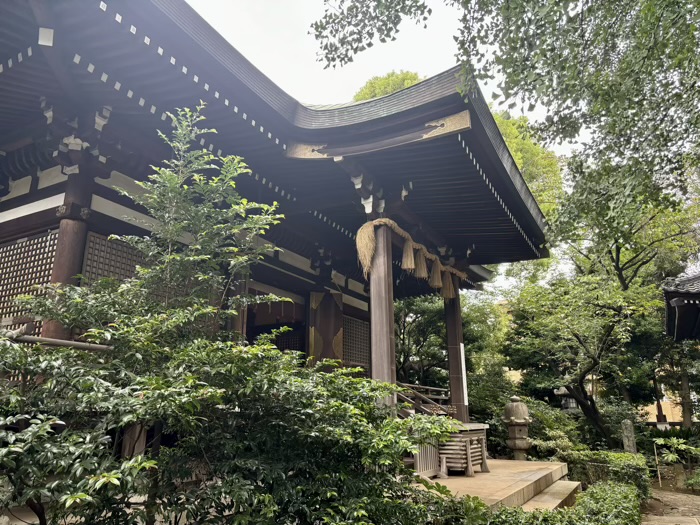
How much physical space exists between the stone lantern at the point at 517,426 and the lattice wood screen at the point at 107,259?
344 inches

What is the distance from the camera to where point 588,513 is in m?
4.86

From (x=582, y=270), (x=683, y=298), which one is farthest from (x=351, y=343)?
(x=582, y=270)

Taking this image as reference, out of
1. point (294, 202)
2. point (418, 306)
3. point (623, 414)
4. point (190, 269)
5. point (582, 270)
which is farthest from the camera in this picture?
point (582, 270)

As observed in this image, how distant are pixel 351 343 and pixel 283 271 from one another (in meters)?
2.61

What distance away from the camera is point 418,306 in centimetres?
1639

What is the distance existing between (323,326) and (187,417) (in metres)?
6.31

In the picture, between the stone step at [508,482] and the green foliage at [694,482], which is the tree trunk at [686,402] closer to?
the green foliage at [694,482]

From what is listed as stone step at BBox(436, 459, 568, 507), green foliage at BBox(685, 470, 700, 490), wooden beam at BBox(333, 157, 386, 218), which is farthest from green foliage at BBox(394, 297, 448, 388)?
wooden beam at BBox(333, 157, 386, 218)

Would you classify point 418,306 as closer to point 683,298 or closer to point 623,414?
point 623,414

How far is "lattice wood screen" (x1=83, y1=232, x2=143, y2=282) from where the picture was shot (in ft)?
16.0

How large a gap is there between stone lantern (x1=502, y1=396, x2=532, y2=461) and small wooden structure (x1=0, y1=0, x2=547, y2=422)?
514cm

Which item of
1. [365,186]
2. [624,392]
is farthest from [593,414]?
[365,186]

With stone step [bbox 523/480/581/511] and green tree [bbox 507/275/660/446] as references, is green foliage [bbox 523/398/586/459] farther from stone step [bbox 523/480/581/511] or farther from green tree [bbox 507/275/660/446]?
stone step [bbox 523/480/581/511]

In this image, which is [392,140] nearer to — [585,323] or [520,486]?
[520,486]
